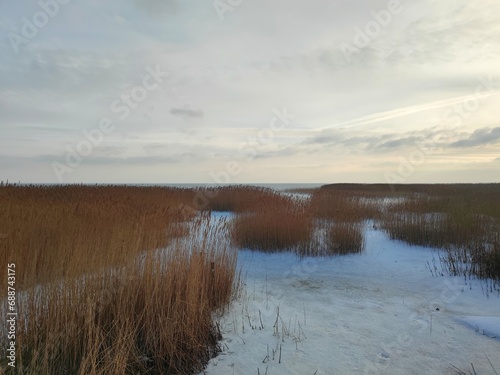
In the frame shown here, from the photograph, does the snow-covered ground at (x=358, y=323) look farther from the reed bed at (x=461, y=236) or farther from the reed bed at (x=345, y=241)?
the reed bed at (x=345, y=241)

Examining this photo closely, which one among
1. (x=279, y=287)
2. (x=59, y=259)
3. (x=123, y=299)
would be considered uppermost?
(x=59, y=259)

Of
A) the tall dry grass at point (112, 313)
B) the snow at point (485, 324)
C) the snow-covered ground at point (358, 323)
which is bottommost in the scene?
the snow-covered ground at point (358, 323)

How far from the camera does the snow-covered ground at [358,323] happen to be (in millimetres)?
3107

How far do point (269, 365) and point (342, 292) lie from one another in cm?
274

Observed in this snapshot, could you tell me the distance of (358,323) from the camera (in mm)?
4059

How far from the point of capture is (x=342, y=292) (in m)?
5.40

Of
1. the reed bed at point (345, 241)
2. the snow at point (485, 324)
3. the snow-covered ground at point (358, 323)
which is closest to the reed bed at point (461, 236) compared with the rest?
the snow-covered ground at point (358, 323)

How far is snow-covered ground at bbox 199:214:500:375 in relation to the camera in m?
3.11

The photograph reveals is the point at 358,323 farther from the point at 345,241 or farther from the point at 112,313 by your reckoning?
the point at 345,241

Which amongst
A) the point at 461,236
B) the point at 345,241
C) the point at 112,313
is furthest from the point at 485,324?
the point at 461,236

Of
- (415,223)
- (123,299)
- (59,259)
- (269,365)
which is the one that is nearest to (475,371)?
(269,365)

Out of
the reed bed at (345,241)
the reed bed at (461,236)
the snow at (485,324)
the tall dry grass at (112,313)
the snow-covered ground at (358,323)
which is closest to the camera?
the tall dry grass at (112,313)

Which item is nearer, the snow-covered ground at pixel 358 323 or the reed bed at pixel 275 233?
the snow-covered ground at pixel 358 323

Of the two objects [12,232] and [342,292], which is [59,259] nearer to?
[12,232]
